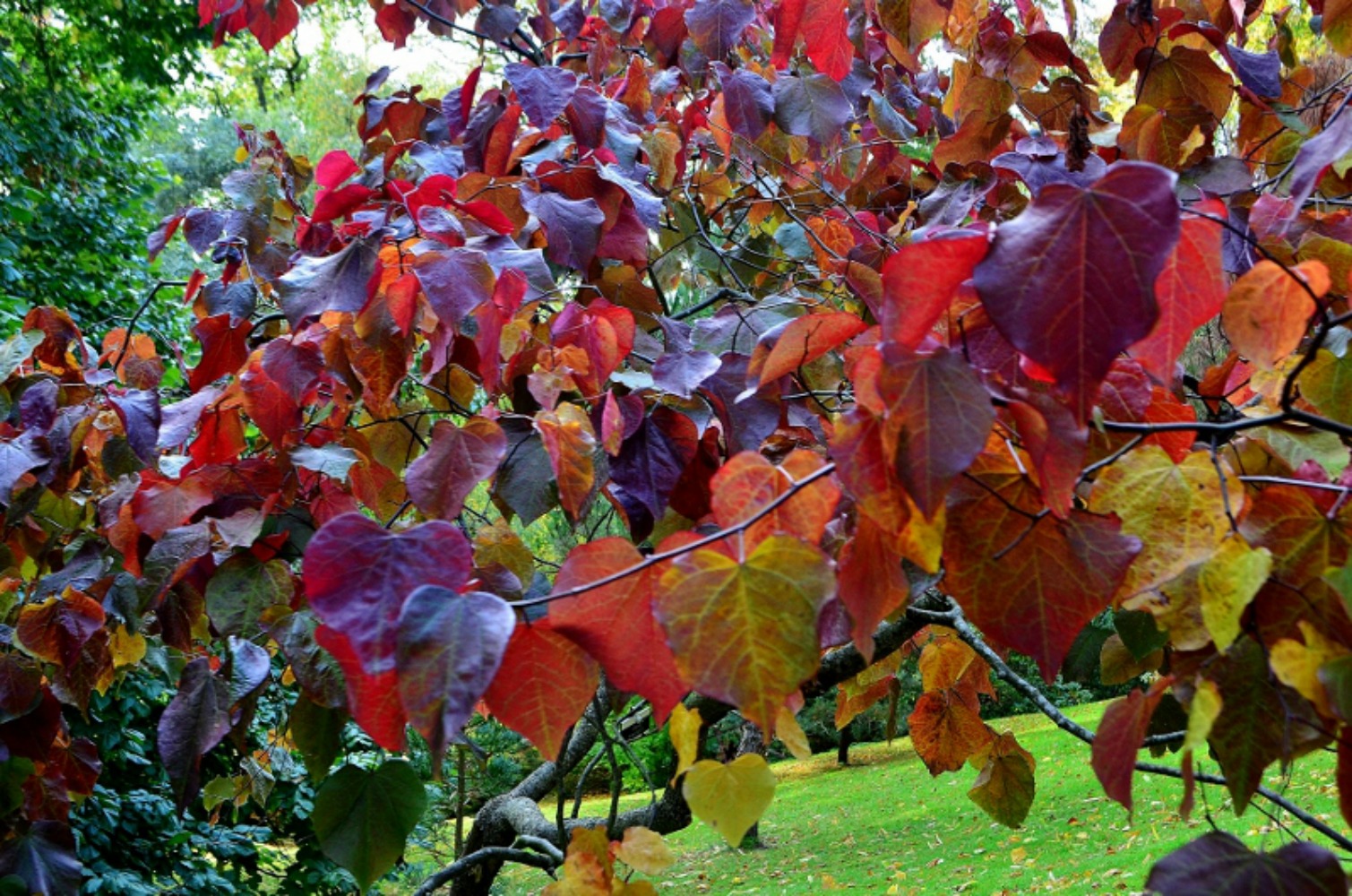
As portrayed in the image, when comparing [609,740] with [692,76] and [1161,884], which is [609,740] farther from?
[692,76]

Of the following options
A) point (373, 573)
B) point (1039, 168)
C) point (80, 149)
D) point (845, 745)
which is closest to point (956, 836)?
point (845, 745)

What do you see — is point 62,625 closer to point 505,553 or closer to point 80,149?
point 505,553

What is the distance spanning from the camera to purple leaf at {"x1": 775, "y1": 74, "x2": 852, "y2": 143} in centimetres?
157

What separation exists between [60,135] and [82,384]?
532 cm

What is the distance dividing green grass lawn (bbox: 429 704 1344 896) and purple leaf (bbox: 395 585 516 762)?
519cm

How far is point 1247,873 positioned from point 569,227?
89cm

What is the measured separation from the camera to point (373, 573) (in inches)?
23.6

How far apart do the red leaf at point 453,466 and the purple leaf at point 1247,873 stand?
0.56m

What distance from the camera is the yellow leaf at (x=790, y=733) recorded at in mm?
808

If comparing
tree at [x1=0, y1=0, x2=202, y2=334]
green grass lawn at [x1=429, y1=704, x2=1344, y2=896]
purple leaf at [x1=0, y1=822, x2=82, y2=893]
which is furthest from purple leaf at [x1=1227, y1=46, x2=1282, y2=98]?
tree at [x1=0, y1=0, x2=202, y2=334]

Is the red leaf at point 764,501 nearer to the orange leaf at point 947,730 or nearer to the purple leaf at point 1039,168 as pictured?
the purple leaf at point 1039,168

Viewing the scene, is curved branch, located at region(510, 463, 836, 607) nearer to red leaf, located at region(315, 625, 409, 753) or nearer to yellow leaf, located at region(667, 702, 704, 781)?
red leaf, located at region(315, 625, 409, 753)

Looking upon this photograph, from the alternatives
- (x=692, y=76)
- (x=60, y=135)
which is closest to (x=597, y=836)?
(x=692, y=76)

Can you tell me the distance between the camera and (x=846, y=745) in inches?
512
